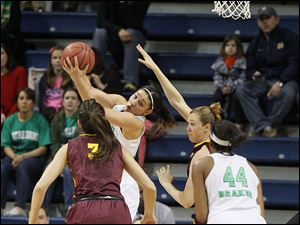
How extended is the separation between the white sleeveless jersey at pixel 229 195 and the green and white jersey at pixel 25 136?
Result: 4.16 meters

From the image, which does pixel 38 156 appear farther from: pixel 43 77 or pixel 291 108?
pixel 291 108

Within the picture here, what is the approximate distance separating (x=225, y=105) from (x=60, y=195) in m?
2.02

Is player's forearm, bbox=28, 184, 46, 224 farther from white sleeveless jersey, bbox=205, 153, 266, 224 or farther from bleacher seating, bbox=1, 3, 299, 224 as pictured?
bleacher seating, bbox=1, 3, 299, 224

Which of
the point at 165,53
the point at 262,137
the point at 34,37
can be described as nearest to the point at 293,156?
the point at 262,137

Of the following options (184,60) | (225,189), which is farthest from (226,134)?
(184,60)

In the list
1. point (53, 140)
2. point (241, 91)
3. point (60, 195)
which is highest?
point (241, 91)

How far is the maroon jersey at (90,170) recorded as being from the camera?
17.8 feet

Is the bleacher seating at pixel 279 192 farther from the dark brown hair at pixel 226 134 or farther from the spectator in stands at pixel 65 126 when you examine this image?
the dark brown hair at pixel 226 134

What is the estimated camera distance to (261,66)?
9.38 metres

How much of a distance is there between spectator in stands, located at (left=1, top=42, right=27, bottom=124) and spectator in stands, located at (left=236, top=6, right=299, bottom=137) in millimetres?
2474

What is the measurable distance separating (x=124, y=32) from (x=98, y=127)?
409 centimetres

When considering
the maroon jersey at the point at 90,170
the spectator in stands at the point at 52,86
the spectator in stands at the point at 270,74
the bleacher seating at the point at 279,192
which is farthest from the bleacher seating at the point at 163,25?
the maroon jersey at the point at 90,170

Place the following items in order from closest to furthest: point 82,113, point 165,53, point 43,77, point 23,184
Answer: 1. point 82,113
2. point 23,184
3. point 43,77
4. point 165,53

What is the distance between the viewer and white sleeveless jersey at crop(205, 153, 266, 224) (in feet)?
16.8
